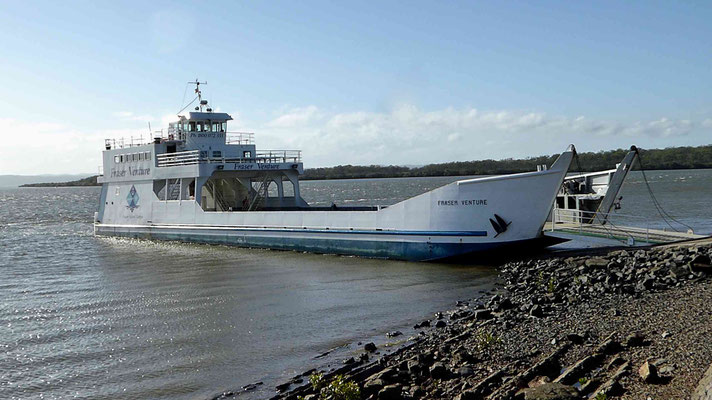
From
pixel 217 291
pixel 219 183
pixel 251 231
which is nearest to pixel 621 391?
pixel 217 291

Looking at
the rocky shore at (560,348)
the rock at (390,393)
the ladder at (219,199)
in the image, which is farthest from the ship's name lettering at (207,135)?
the rock at (390,393)

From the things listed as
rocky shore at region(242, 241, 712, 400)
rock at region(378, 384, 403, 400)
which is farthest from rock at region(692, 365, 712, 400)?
rock at region(378, 384, 403, 400)

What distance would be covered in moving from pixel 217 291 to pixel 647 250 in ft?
36.6

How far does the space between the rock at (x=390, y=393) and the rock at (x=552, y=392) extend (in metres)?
1.51

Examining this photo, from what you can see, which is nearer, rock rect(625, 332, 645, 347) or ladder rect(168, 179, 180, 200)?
rock rect(625, 332, 645, 347)

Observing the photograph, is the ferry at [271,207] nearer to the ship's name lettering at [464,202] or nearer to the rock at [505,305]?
the ship's name lettering at [464,202]

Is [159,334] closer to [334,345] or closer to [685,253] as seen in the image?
[334,345]

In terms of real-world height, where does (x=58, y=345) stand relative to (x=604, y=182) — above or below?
below

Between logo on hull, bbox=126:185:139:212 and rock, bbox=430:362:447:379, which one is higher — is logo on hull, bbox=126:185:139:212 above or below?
above

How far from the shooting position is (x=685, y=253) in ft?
49.1

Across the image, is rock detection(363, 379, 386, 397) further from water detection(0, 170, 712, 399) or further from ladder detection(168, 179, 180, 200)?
ladder detection(168, 179, 180, 200)

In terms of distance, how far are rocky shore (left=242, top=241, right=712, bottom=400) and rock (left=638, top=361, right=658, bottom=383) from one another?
0.01 meters

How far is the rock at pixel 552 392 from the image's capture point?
704cm

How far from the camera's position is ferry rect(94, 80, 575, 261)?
17.3m
